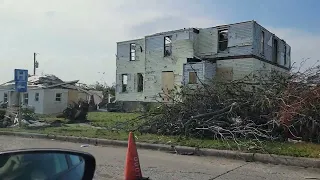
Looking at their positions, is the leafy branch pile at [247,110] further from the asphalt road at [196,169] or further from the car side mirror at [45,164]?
the car side mirror at [45,164]

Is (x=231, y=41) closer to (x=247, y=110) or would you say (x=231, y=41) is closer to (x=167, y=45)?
(x=167, y=45)

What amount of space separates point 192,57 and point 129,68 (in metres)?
7.88

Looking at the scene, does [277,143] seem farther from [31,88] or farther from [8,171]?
[31,88]

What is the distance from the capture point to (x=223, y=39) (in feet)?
96.2

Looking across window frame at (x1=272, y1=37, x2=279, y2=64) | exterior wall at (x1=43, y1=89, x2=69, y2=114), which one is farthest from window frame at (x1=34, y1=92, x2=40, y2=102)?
window frame at (x1=272, y1=37, x2=279, y2=64)

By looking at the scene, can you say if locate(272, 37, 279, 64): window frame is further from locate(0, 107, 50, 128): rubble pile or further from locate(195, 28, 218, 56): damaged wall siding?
locate(0, 107, 50, 128): rubble pile

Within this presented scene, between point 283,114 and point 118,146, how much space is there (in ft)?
16.4

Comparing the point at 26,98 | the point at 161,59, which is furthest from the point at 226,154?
the point at 26,98

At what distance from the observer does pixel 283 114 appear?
9.97 meters

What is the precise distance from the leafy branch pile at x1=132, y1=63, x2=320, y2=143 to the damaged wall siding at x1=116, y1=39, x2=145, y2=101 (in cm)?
2137

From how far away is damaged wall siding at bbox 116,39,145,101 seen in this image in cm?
3434

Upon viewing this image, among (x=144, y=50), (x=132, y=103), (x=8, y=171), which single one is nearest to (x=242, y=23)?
(x=144, y=50)

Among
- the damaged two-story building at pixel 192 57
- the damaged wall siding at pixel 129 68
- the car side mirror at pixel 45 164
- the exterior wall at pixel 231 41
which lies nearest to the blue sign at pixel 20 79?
→ the damaged two-story building at pixel 192 57

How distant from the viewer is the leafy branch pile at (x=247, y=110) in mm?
10008
